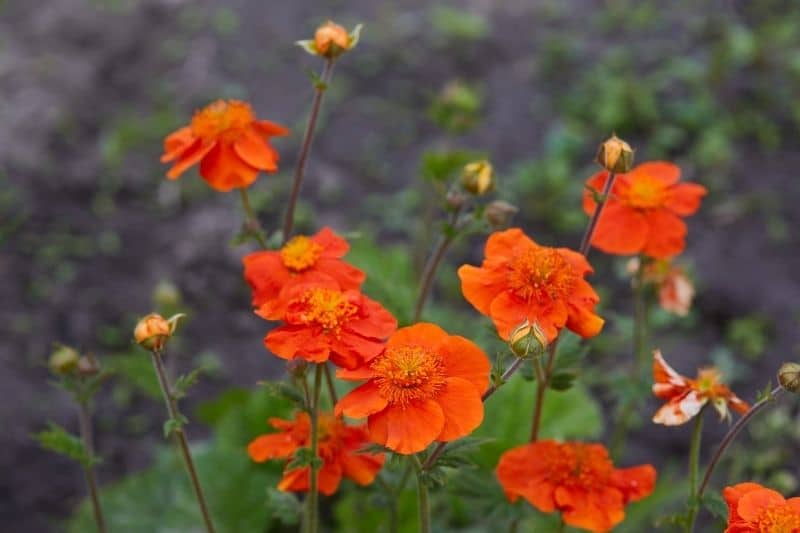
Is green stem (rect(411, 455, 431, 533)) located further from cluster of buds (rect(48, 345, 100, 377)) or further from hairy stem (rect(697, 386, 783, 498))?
cluster of buds (rect(48, 345, 100, 377))

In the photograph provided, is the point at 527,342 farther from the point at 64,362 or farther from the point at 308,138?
the point at 64,362

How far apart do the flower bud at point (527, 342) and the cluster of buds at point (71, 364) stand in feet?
3.03

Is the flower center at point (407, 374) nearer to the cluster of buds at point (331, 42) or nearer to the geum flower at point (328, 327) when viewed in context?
the geum flower at point (328, 327)

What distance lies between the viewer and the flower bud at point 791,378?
5.16 ft

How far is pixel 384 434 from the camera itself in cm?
153

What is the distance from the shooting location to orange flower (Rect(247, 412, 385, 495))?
1815 millimetres

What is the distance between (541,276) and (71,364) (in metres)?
0.94

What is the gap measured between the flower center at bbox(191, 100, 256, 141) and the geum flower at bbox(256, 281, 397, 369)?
1.48 feet

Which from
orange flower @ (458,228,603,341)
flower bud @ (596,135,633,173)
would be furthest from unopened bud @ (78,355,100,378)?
flower bud @ (596,135,633,173)

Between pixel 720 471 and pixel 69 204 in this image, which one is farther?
pixel 69 204

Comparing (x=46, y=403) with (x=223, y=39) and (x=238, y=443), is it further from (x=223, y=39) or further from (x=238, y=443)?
(x=223, y=39)

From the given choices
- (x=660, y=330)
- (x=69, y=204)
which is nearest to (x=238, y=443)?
(x=660, y=330)

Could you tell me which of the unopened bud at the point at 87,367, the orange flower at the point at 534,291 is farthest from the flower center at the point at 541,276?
the unopened bud at the point at 87,367

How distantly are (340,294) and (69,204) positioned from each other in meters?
3.03
